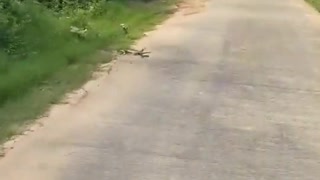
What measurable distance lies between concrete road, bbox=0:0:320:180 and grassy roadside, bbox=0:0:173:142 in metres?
→ 0.24

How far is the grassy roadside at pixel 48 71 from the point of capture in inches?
287

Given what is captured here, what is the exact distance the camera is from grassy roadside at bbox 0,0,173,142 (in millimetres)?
7281

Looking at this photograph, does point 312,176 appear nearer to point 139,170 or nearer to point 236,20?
point 139,170

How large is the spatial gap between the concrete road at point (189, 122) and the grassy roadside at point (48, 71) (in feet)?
0.80

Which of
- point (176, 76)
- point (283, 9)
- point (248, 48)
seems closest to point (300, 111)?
point (176, 76)

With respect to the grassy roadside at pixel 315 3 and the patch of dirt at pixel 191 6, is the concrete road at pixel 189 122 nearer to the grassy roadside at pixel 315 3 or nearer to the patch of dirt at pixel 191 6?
the patch of dirt at pixel 191 6

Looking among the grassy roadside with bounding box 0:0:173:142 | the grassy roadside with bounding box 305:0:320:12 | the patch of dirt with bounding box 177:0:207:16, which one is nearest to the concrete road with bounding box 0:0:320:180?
the grassy roadside with bounding box 0:0:173:142

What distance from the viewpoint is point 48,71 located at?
28.8ft

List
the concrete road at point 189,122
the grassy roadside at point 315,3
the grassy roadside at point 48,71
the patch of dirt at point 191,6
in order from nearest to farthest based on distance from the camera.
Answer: the concrete road at point 189,122 → the grassy roadside at point 48,71 → the patch of dirt at point 191,6 → the grassy roadside at point 315,3

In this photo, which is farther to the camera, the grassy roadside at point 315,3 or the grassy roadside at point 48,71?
the grassy roadside at point 315,3

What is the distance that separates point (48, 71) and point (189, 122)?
2113 millimetres

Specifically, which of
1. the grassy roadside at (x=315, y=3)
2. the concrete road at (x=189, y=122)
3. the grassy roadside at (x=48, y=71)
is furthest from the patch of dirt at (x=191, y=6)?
the concrete road at (x=189, y=122)

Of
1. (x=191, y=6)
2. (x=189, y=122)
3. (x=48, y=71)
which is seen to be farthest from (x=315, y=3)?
(x=189, y=122)

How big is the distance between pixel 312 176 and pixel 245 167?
57 centimetres
